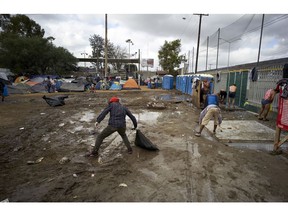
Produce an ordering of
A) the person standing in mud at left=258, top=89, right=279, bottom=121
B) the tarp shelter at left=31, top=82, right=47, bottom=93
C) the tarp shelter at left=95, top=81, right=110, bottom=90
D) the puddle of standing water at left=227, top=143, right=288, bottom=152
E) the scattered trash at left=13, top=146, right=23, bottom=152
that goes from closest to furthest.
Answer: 1. the scattered trash at left=13, top=146, right=23, bottom=152
2. the puddle of standing water at left=227, top=143, right=288, bottom=152
3. the person standing in mud at left=258, top=89, right=279, bottom=121
4. the tarp shelter at left=31, top=82, right=47, bottom=93
5. the tarp shelter at left=95, top=81, right=110, bottom=90

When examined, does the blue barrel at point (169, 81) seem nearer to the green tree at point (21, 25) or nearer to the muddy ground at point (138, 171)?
the muddy ground at point (138, 171)

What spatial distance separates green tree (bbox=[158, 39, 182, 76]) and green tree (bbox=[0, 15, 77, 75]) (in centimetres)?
1814

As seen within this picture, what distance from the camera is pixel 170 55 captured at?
3391 centimetres

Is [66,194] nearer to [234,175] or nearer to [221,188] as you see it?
[221,188]

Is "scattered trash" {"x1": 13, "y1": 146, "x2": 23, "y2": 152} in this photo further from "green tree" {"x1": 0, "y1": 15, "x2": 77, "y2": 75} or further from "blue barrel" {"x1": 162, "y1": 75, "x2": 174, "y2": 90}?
"green tree" {"x1": 0, "y1": 15, "x2": 77, "y2": 75}

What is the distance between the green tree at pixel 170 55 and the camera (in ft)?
109

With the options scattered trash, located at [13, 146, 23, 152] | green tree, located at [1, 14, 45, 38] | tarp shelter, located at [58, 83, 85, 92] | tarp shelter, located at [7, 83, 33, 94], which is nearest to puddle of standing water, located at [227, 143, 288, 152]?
Result: scattered trash, located at [13, 146, 23, 152]

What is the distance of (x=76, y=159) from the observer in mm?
4230

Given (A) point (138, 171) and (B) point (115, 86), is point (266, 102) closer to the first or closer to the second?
(A) point (138, 171)

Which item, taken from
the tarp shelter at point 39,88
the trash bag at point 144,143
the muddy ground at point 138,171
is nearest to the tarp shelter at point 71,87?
the tarp shelter at point 39,88

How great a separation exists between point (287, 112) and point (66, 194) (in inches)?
192

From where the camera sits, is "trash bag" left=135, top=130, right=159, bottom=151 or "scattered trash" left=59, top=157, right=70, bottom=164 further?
"trash bag" left=135, top=130, right=159, bottom=151

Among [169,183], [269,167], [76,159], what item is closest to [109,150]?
[76,159]

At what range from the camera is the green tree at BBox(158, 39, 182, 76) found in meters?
33.3
